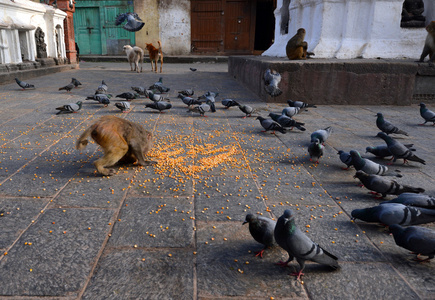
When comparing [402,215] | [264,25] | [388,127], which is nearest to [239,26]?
[264,25]

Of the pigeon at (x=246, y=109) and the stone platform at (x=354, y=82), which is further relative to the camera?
the stone platform at (x=354, y=82)

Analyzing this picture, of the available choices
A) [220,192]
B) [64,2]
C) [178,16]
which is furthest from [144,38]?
[220,192]

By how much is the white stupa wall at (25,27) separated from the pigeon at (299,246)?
13.2m

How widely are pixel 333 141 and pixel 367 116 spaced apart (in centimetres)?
260

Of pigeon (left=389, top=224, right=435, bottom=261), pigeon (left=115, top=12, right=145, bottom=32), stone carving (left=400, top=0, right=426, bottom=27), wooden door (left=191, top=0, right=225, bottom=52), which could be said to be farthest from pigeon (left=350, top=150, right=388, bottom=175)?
wooden door (left=191, top=0, right=225, bottom=52)

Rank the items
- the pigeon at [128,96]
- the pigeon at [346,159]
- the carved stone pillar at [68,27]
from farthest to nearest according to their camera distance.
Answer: the carved stone pillar at [68,27] < the pigeon at [128,96] < the pigeon at [346,159]

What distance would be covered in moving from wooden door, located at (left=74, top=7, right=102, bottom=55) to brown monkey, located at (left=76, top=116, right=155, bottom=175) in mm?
23992

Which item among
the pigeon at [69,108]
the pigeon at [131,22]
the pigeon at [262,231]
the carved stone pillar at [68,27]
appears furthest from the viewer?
the pigeon at [131,22]

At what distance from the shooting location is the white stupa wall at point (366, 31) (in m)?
10.1

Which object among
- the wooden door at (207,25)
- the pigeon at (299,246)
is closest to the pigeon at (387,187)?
the pigeon at (299,246)

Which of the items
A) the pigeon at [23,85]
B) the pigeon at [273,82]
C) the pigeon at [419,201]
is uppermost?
the pigeon at [273,82]

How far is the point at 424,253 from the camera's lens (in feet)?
7.95

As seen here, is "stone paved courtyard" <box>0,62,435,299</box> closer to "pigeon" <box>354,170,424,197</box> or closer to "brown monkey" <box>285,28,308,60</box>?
"pigeon" <box>354,170,424,197</box>

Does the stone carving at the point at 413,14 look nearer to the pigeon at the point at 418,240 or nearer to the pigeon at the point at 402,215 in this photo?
the pigeon at the point at 402,215
